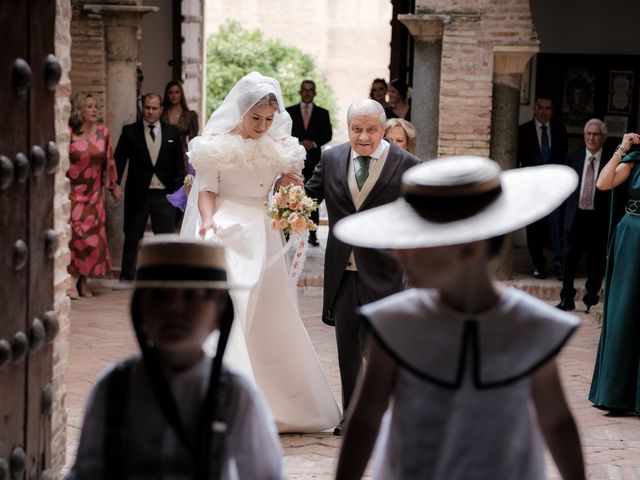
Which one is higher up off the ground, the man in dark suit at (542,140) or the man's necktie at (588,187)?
the man in dark suit at (542,140)

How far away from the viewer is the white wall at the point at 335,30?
42.8m

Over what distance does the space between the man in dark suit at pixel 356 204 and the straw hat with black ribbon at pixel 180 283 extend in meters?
4.13

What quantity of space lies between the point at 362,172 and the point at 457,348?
13.9 ft

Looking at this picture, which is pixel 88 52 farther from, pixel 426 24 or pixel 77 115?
pixel 426 24

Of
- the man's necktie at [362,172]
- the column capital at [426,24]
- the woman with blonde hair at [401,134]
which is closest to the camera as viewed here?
the man's necktie at [362,172]

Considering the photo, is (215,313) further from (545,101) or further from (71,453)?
(545,101)

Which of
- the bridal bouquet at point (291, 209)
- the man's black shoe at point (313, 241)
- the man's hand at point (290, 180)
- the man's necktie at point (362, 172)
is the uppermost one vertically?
the man's necktie at point (362, 172)

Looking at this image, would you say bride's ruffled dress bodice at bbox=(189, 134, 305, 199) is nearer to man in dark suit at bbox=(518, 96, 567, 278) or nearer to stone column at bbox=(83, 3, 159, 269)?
stone column at bbox=(83, 3, 159, 269)

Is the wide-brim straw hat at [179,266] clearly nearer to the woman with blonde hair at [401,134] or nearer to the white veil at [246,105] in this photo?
the white veil at [246,105]

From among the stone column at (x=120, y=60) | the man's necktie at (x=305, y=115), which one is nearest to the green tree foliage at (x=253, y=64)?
the man's necktie at (x=305, y=115)

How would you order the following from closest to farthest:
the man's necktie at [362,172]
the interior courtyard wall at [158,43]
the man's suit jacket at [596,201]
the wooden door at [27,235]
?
the wooden door at [27,235]
the man's necktie at [362,172]
the man's suit jacket at [596,201]
the interior courtyard wall at [158,43]

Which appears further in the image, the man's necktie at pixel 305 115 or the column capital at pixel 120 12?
the man's necktie at pixel 305 115

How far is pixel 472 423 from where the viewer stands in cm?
292

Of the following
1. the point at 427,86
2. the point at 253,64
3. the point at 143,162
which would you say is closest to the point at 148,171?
the point at 143,162
